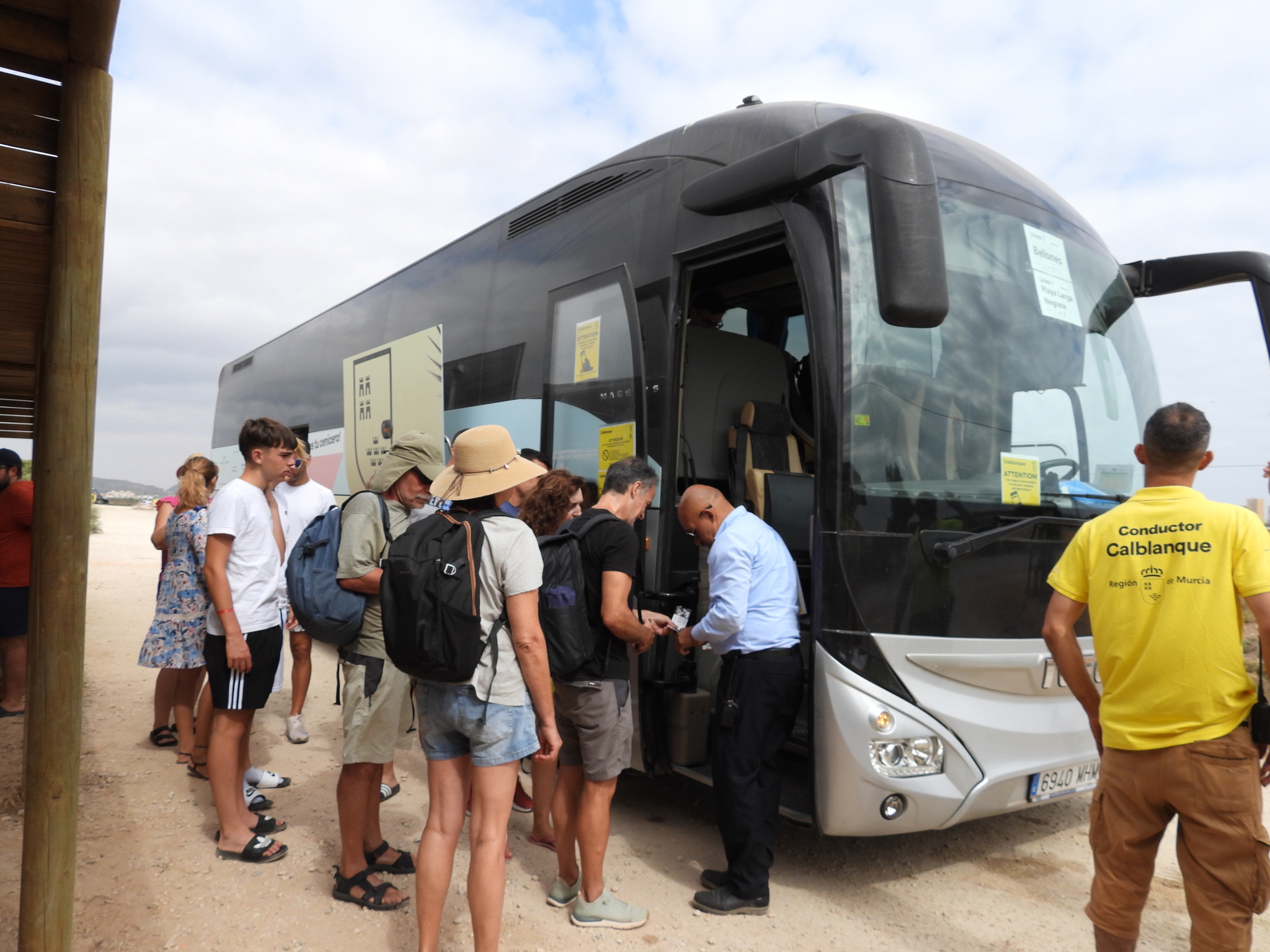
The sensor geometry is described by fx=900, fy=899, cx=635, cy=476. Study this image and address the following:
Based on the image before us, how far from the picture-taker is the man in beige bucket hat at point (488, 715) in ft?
9.40

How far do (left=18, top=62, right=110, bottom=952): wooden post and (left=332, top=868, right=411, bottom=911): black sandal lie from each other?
146 cm

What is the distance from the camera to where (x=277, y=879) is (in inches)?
150

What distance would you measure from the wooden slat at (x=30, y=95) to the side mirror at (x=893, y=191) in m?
2.40

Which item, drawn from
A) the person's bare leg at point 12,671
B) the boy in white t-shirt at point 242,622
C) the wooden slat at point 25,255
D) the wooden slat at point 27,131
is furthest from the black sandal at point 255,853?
the person's bare leg at point 12,671

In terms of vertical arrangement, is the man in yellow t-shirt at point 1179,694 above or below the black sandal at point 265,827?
above

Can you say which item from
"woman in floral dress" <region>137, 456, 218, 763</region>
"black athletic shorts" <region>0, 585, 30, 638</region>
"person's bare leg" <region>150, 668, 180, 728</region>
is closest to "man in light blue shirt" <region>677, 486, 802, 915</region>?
"woman in floral dress" <region>137, 456, 218, 763</region>

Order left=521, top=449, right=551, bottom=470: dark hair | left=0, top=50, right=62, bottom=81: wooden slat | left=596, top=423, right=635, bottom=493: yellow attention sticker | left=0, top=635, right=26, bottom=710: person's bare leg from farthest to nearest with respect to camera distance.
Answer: left=0, top=635, right=26, bottom=710: person's bare leg
left=521, top=449, right=551, bottom=470: dark hair
left=596, top=423, right=635, bottom=493: yellow attention sticker
left=0, top=50, right=62, bottom=81: wooden slat

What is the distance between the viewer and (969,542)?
3.57 m

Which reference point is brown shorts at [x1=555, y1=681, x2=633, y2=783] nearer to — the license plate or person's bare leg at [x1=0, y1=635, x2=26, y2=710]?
the license plate

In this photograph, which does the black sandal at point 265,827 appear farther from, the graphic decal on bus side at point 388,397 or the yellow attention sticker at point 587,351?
the yellow attention sticker at point 587,351

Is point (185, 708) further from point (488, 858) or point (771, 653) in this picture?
point (771, 653)

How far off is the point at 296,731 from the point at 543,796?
249 centimetres

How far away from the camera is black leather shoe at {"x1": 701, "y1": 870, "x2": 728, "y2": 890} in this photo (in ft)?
12.3

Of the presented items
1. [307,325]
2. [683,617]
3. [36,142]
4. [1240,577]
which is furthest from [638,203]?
[307,325]
